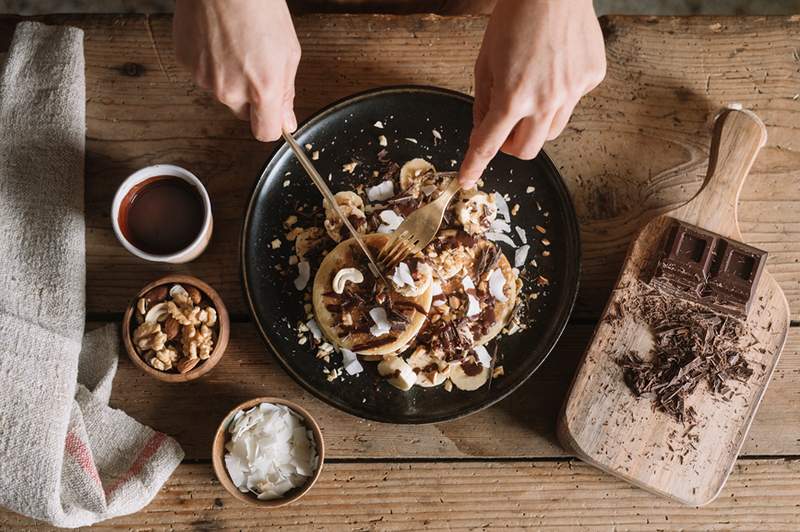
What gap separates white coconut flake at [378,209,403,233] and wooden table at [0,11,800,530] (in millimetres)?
348

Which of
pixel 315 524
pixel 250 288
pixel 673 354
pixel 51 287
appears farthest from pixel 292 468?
pixel 673 354

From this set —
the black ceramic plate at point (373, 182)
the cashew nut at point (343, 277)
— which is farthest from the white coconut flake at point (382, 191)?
the cashew nut at point (343, 277)

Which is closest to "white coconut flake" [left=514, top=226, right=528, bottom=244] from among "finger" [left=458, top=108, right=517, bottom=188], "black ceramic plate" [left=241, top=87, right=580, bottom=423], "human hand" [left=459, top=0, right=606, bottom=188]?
"black ceramic plate" [left=241, top=87, right=580, bottom=423]

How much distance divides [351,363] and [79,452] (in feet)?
2.20

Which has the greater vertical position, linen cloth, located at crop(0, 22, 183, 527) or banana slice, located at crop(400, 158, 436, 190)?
banana slice, located at crop(400, 158, 436, 190)

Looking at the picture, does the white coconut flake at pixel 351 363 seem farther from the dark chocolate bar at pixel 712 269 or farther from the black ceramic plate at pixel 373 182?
the dark chocolate bar at pixel 712 269

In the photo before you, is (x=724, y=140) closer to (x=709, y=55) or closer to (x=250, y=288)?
(x=709, y=55)

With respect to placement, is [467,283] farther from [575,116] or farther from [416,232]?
[575,116]

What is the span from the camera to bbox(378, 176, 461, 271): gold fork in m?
1.59

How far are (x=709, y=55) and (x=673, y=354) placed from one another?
0.80m

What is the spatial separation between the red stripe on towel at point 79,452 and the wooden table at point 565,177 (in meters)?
0.13

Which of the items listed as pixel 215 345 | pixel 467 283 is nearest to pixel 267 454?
pixel 215 345

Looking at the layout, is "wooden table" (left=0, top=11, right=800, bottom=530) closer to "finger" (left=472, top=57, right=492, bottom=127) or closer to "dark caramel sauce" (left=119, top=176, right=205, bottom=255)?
"dark caramel sauce" (left=119, top=176, right=205, bottom=255)

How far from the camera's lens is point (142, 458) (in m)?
1.65
